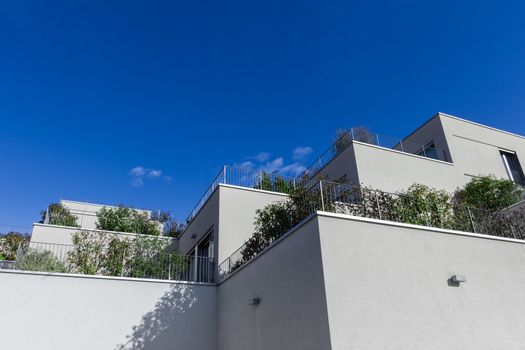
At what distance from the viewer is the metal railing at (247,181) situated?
12672mm

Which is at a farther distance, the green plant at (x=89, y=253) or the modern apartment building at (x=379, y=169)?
Answer: the modern apartment building at (x=379, y=169)

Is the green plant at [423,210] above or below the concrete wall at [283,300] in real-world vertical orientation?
above

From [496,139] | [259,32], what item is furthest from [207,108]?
[496,139]

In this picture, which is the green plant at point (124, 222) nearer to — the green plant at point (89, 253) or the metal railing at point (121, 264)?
the green plant at point (89, 253)

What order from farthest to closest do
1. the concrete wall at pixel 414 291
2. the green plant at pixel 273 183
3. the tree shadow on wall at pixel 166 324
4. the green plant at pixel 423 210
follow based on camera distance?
the green plant at pixel 273 183
the tree shadow on wall at pixel 166 324
the green plant at pixel 423 210
the concrete wall at pixel 414 291

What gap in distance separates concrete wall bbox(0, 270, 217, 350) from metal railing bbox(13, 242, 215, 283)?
2.81 ft

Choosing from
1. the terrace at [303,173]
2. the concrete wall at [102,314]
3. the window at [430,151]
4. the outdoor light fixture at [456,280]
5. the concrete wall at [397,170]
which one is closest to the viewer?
the outdoor light fixture at [456,280]

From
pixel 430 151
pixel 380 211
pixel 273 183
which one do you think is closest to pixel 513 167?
pixel 430 151

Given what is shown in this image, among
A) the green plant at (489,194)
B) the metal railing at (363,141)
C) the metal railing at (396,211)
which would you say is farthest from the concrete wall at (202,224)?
the green plant at (489,194)

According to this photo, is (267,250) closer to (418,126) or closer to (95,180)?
(418,126)

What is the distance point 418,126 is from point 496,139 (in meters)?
4.30

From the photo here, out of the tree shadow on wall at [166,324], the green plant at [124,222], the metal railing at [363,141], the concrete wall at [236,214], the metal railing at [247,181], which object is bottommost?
the tree shadow on wall at [166,324]

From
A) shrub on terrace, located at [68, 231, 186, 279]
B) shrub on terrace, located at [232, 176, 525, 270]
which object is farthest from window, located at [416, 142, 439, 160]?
shrub on terrace, located at [68, 231, 186, 279]

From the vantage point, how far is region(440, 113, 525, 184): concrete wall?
1579cm
